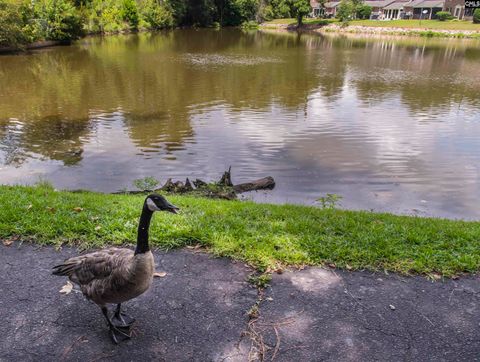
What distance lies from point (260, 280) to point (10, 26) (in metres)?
40.9

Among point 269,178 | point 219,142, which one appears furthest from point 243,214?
point 219,142

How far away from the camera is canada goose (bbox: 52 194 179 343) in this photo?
3781 millimetres

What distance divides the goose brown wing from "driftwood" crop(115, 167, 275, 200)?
5951mm

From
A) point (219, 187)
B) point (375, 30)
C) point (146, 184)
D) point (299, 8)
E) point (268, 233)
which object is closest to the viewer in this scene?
point (268, 233)

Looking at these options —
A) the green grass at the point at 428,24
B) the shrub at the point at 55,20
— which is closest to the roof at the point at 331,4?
the green grass at the point at 428,24

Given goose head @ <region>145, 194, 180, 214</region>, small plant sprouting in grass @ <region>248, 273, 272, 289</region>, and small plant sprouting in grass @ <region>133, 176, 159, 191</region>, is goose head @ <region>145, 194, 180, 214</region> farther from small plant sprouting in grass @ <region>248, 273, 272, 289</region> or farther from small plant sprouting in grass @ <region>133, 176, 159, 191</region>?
small plant sprouting in grass @ <region>133, 176, 159, 191</region>

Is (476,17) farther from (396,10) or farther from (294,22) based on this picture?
A: (294,22)

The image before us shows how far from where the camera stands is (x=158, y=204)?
3.76 m

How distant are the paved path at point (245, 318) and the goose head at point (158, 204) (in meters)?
1.38

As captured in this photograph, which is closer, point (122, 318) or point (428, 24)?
point (122, 318)

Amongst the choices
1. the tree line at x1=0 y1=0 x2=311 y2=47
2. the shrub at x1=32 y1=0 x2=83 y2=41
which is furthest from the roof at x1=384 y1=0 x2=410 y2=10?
the shrub at x1=32 y1=0 x2=83 y2=41

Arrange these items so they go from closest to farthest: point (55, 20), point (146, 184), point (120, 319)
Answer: point (120, 319)
point (146, 184)
point (55, 20)

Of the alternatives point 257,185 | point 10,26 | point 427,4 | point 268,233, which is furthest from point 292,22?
point 268,233

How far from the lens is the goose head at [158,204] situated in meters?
3.70
